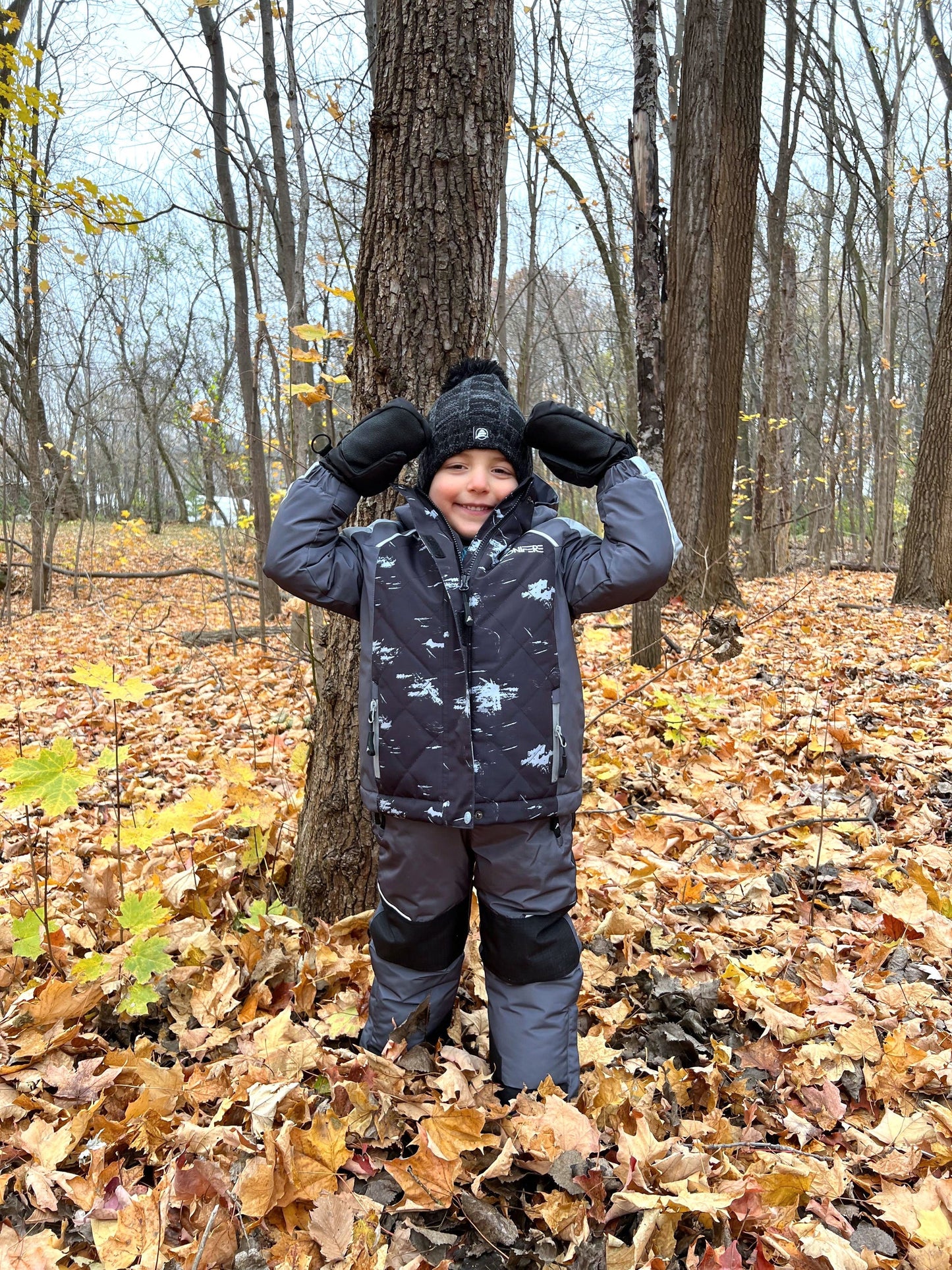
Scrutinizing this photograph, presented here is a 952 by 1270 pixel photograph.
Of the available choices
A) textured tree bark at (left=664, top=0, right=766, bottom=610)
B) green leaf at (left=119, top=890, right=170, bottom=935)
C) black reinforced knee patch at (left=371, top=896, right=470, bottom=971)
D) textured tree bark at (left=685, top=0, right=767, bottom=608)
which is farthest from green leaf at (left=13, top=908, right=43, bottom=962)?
textured tree bark at (left=685, top=0, right=767, bottom=608)

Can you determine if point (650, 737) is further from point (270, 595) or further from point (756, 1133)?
point (270, 595)

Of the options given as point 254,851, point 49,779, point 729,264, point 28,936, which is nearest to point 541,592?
point 49,779

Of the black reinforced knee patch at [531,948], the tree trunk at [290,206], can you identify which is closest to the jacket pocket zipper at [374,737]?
the black reinforced knee patch at [531,948]

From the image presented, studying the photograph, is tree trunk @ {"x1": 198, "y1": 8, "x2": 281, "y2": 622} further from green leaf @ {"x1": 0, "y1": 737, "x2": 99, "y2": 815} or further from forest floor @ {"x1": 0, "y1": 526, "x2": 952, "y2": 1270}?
green leaf @ {"x1": 0, "y1": 737, "x2": 99, "y2": 815}

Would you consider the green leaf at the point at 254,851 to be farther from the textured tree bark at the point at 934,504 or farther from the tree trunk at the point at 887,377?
the tree trunk at the point at 887,377

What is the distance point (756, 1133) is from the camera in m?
1.82

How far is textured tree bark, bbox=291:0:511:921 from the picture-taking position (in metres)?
2.28

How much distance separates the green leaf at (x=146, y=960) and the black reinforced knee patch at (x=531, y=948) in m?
0.84

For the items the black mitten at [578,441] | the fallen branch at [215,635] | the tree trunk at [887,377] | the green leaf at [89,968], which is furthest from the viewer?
the tree trunk at [887,377]

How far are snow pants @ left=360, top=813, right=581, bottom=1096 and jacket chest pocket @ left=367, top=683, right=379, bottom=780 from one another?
0.15 m

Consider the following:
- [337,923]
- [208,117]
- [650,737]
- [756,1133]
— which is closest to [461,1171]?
[756,1133]

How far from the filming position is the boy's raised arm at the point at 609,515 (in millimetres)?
1843

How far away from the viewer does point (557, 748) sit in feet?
6.05

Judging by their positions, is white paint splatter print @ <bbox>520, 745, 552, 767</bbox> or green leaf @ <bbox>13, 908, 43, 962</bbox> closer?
white paint splatter print @ <bbox>520, 745, 552, 767</bbox>
